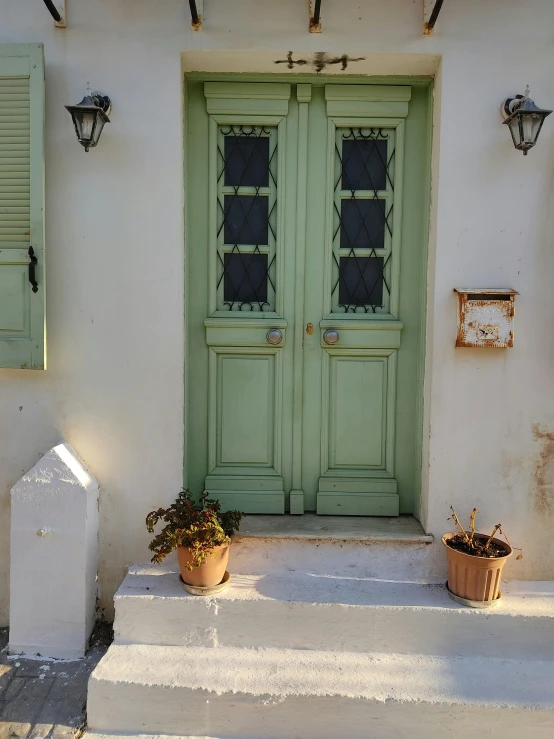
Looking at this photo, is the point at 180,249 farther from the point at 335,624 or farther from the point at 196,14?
the point at 335,624

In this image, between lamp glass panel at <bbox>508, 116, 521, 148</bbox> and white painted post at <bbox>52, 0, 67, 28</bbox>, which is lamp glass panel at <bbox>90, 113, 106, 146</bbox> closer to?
white painted post at <bbox>52, 0, 67, 28</bbox>

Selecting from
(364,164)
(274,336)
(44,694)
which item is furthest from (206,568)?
(364,164)

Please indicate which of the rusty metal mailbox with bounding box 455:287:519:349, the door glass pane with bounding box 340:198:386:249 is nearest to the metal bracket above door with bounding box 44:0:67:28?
the door glass pane with bounding box 340:198:386:249

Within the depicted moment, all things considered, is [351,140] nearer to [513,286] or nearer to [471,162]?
[471,162]

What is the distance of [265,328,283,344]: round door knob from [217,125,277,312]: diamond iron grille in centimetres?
17

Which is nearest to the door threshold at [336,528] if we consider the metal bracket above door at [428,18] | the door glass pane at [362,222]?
the door glass pane at [362,222]

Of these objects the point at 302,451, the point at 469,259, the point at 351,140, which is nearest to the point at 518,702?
the point at 302,451

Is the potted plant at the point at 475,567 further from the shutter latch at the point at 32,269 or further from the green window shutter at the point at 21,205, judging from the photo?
the shutter latch at the point at 32,269

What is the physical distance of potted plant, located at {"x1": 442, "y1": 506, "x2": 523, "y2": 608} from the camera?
3.13 meters

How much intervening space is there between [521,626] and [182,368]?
2.29 m

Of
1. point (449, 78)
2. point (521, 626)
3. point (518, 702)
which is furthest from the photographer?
point (449, 78)

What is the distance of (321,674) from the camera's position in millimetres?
2949

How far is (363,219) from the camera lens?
12.0 feet

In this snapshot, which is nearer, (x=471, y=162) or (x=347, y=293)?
(x=471, y=162)
